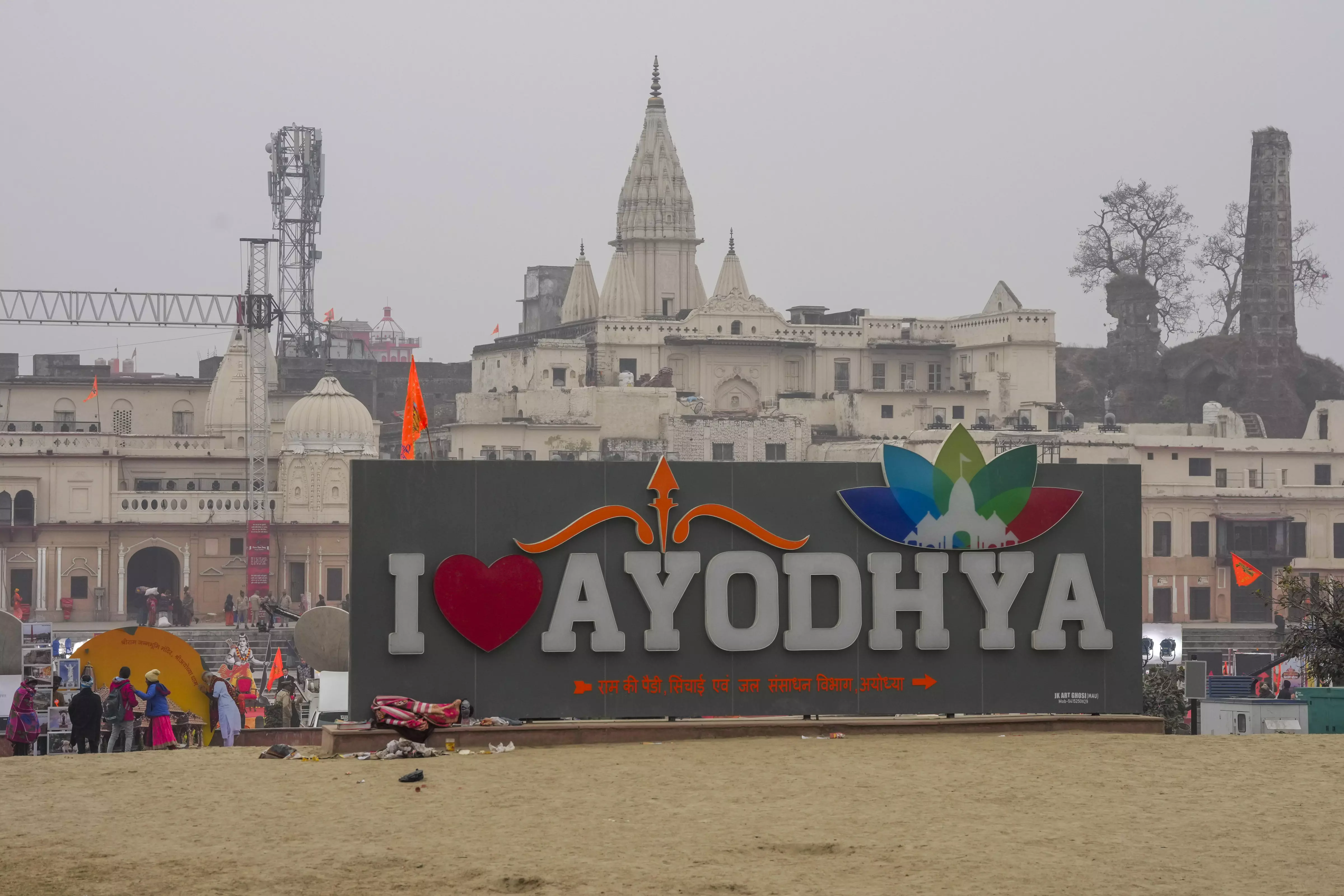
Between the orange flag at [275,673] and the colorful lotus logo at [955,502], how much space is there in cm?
2031

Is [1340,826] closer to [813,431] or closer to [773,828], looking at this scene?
[773,828]

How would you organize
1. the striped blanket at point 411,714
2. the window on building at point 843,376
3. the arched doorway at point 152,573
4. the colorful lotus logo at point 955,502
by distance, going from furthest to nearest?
the window on building at point 843,376, the arched doorway at point 152,573, the colorful lotus logo at point 955,502, the striped blanket at point 411,714

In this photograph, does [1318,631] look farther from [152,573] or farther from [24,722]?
[152,573]

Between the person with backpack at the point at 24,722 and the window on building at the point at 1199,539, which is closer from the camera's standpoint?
the person with backpack at the point at 24,722

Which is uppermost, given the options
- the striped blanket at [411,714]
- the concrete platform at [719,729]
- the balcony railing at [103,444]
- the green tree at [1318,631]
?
the balcony railing at [103,444]

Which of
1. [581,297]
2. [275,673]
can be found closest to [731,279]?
[581,297]

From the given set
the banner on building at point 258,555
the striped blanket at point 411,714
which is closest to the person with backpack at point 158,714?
the striped blanket at point 411,714

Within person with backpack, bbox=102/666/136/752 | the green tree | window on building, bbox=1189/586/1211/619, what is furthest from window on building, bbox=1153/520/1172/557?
person with backpack, bbox=102/666/136/752

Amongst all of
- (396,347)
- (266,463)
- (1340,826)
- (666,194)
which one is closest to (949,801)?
(1340,826)

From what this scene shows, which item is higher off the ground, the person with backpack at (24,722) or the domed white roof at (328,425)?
the domed white roof at (328,425)

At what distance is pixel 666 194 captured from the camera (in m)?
85.1

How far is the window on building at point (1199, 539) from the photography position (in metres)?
65.8

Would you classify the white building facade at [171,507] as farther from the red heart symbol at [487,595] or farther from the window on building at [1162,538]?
the red heart symbol at [487,595]

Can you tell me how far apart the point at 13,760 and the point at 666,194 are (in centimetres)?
7055
